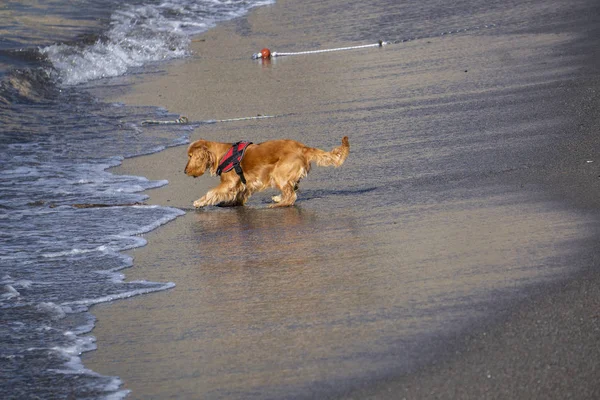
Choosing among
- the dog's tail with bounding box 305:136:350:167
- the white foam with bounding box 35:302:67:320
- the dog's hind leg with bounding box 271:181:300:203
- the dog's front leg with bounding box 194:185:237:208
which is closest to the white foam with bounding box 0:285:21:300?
the white foam with bounding box 35:302:67:320

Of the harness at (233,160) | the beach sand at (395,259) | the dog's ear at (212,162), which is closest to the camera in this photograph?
the beach sand at (395,259)

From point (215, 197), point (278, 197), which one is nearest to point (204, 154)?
point (215, 197)

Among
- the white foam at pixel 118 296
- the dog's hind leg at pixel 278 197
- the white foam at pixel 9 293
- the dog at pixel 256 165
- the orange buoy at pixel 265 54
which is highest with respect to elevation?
the orange buoy at pixel 265 54

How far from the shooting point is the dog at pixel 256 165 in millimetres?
7590

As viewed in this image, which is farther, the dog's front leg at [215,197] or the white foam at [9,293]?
the dog's front leg at [215,197]

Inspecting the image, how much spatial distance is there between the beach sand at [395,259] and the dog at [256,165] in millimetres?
167

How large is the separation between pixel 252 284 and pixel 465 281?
1237mm

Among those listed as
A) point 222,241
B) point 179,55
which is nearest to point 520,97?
point 222,241

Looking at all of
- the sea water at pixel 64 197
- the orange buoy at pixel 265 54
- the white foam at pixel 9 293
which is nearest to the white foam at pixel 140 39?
the sea water at pixel 64 197

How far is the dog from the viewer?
759cm

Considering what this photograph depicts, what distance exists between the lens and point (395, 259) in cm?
558

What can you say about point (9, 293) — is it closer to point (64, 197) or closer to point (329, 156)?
point (64, 197)

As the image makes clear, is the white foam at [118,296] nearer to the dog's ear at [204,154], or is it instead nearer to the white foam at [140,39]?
the dog's ear at [204,154]

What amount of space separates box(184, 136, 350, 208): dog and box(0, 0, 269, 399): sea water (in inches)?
18.6
